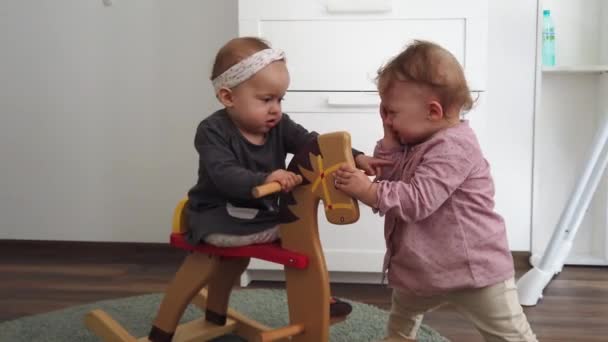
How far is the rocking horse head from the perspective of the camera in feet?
3.61

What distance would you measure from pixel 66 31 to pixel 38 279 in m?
0.88

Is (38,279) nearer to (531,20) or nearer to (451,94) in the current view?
(451,94)

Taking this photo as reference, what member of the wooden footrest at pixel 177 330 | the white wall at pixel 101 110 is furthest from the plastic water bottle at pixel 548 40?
the wooden footrest at pixel 177 330

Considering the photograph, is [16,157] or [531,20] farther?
[16,157]

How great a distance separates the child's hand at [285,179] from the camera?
1115 millimetres

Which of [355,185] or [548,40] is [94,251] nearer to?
[355,185]

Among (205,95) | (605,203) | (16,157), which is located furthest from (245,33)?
(605,203)

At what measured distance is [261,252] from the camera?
1202 mm

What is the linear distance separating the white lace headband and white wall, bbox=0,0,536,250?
105 cm

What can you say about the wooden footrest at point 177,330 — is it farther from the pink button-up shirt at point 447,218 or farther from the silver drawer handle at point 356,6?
the silver drawer handle at point 356,6

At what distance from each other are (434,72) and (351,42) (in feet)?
2.45

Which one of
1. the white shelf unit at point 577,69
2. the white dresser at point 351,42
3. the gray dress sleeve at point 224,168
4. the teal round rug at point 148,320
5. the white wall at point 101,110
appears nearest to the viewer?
the gray dress sleeve at point 224,168

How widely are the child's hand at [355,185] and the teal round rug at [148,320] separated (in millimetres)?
527

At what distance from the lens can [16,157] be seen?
94.3 inches
